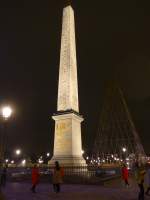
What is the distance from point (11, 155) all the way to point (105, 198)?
86524 millimetres

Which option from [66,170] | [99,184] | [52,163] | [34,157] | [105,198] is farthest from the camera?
[34,157]

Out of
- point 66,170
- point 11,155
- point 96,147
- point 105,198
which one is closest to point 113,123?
point 96,147

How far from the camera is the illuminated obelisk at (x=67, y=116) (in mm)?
23047

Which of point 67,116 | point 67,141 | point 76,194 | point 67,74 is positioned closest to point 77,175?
point 67,141

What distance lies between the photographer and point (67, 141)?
23.2m

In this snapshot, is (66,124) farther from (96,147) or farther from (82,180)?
(96,147)

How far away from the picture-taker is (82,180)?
18438mm

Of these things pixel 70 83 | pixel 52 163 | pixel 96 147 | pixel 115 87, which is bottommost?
pixel 52 163

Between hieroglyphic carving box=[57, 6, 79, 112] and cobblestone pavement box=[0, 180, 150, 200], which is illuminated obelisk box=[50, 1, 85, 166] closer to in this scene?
hieroglyphic carving box=[57, 6, 79, 112]

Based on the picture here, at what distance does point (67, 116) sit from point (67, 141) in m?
2.32

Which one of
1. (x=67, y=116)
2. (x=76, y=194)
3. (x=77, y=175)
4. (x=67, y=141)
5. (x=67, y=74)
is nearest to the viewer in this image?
(x=76, y=194)

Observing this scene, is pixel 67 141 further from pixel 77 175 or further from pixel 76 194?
pixel 76 194

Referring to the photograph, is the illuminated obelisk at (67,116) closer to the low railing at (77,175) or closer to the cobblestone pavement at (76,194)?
the low railing at (77,175)

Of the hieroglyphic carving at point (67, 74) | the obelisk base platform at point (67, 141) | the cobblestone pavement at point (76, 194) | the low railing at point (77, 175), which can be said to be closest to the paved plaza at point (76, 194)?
the cobblestone pavement at point (76, 194)
